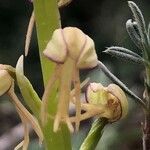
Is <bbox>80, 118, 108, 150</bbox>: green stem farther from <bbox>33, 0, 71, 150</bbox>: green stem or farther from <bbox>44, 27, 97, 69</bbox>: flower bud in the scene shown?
<bbox>44, 27, 97, 69</bbox>: flower bud

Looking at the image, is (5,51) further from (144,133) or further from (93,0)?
(144,133)

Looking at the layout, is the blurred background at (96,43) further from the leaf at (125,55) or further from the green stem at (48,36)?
the green stem at (48,36)

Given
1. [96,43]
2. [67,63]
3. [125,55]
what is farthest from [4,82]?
[96,43]

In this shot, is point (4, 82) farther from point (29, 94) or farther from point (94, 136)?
point (94, 136)

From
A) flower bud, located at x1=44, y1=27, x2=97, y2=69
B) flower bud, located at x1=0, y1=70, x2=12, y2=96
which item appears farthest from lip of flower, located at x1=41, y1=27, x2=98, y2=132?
flower bud, located at x1=0, y1=70, x2=12, y2=96

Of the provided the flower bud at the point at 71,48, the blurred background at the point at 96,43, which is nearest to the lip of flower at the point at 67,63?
the flower bud at the point at 71,48

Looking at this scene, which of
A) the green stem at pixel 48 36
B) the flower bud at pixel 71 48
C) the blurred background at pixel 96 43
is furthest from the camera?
the blurred background at pixel 96 43
